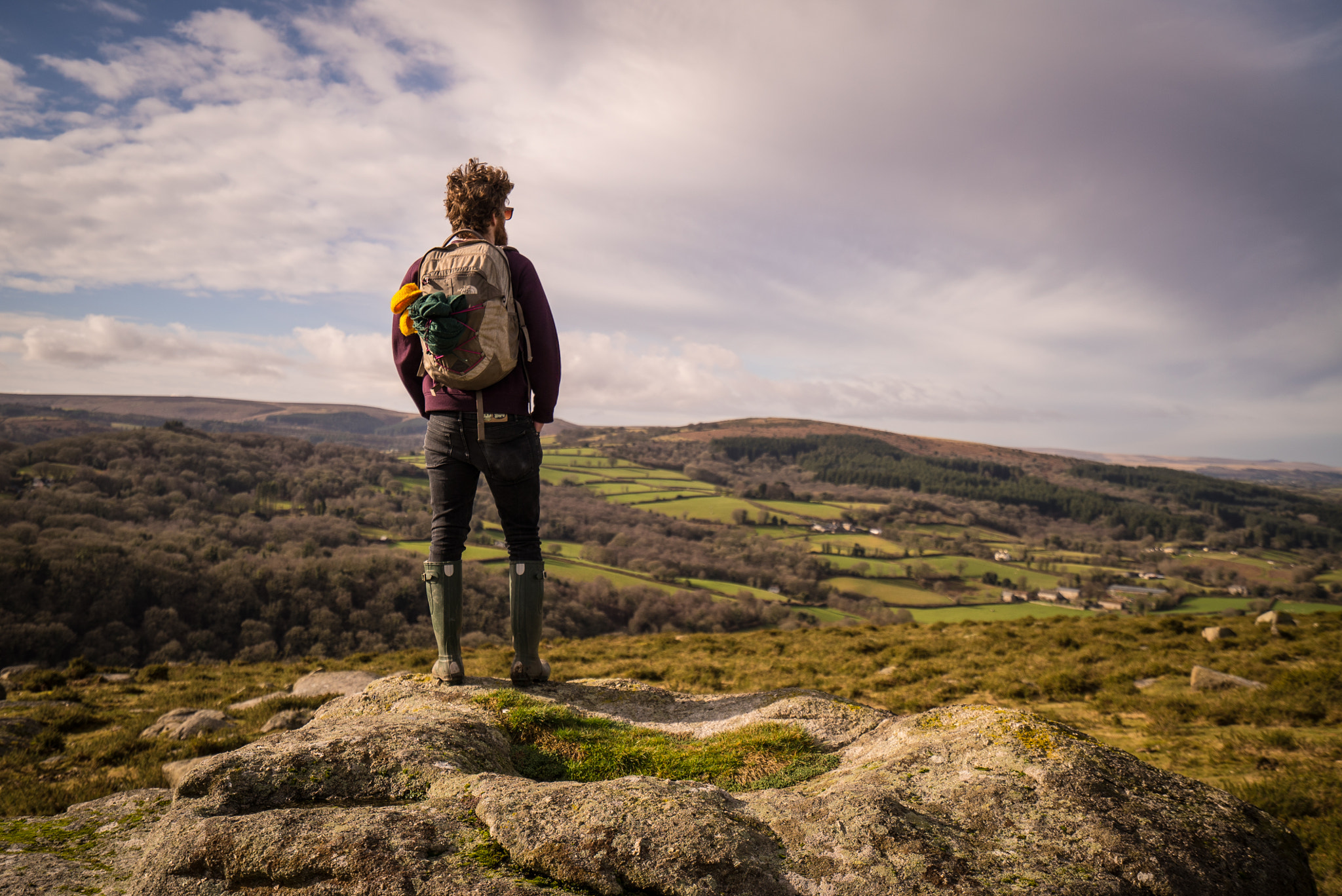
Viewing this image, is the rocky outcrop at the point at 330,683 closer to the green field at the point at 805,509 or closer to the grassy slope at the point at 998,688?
the grassy slope at the point at 998,688

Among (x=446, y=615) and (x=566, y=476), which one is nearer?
(x=446, y=615)

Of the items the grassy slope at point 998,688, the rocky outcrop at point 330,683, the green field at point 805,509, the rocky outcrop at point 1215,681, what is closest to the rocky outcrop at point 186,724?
the grassy slope at point 998,688

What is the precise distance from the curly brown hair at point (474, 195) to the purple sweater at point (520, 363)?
42cm

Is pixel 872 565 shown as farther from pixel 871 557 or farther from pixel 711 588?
pixel 711 588

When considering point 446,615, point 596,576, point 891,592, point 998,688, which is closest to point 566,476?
point 596,576

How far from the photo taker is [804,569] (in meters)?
55.8

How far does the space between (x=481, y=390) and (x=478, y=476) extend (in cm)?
78

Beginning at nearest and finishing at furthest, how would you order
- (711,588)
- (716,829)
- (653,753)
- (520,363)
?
(716,829), (653,753), (520,363), (711,588)

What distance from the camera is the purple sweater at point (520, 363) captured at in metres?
4.77

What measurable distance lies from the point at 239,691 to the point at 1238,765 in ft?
41.5

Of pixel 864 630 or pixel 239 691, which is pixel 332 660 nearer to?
pixel 239 691

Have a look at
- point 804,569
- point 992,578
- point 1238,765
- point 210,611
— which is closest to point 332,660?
point 1238,765

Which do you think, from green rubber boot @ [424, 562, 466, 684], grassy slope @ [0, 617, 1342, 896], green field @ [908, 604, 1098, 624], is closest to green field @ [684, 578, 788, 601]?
green field @ [908, 604, 1098, 624]

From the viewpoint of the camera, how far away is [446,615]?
4.92m
